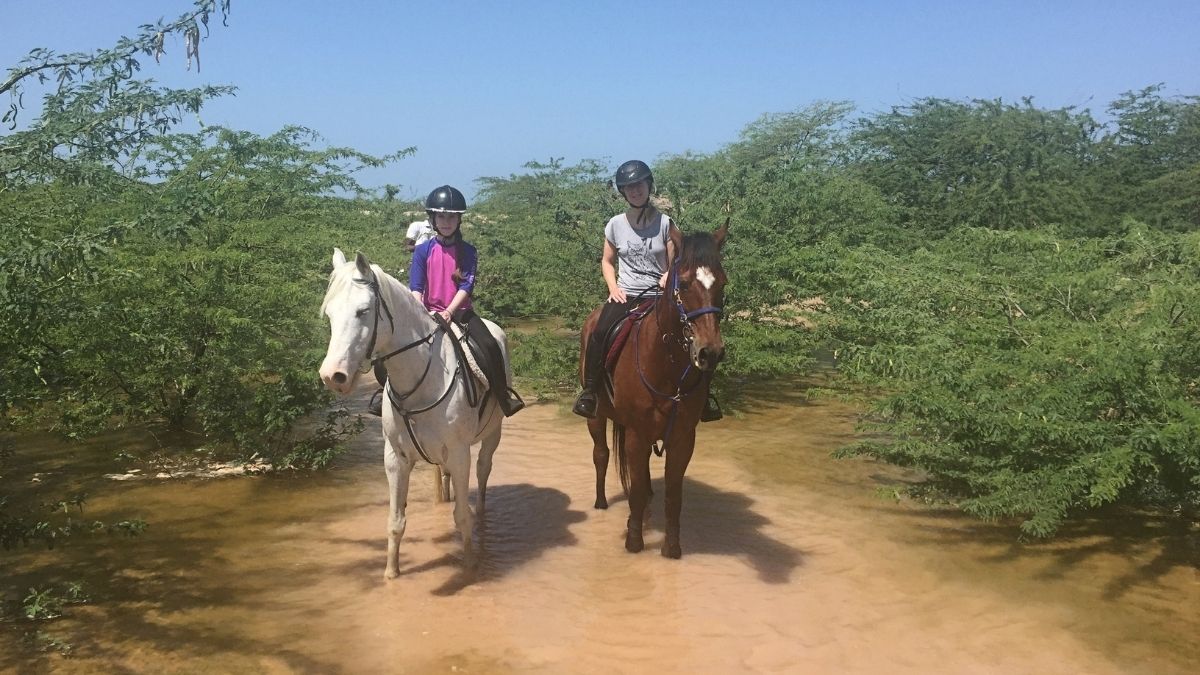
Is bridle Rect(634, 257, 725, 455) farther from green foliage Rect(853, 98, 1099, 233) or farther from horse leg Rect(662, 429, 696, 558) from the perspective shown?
green foliage Rect(853, 98, 1099, 233)

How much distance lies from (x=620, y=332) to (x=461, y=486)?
64.3 inches

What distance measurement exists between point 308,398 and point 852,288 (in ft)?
19.2

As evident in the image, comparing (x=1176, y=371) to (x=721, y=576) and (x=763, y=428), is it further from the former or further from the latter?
(x=763, y=428)

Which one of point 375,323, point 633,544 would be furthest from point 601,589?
point 375,323

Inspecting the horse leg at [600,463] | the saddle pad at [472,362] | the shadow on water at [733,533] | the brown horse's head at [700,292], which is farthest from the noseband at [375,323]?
the shadow on water at [733,533]

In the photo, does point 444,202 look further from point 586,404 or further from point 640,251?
point 586,404

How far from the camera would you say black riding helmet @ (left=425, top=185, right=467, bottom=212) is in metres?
5.94

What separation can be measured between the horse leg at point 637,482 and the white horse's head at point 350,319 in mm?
2014

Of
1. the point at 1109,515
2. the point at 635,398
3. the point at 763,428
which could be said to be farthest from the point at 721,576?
the point at 763,428

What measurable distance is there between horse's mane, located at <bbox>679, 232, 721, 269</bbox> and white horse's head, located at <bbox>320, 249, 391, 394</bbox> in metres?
1.96

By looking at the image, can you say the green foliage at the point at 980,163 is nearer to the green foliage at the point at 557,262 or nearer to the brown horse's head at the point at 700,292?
the green foliage at the point at 557,262

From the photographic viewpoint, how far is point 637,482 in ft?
19.4

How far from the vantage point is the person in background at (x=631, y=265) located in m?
6.28

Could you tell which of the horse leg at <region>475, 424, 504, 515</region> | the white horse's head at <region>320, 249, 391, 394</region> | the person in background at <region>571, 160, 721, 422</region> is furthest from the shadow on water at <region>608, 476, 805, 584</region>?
the white horse's head at <region>320, 249, 391, 394</region>
